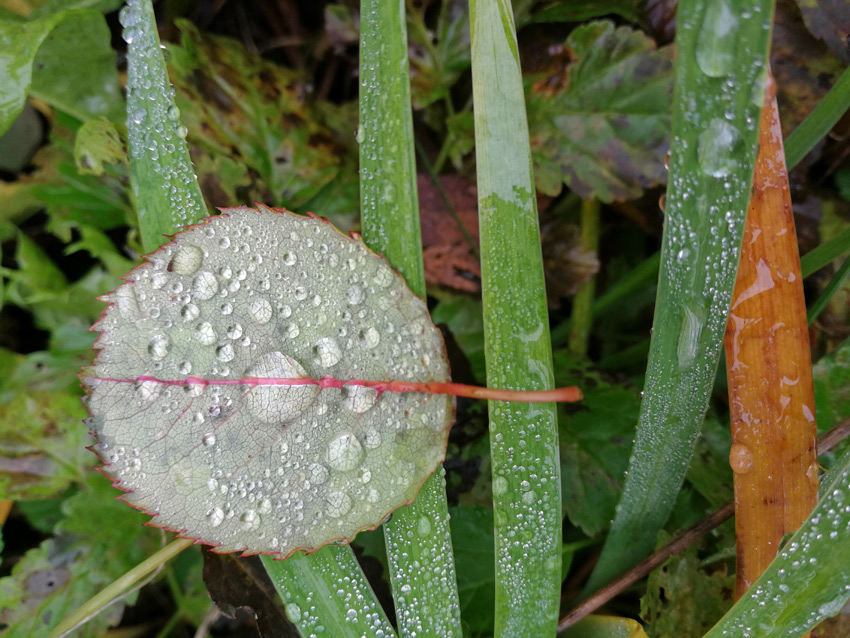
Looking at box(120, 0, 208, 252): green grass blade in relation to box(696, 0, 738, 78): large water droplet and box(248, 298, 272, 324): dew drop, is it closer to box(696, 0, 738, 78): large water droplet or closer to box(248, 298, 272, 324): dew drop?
box(248, 298, 272, 324): dew drop

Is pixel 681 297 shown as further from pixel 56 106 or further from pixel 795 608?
pixel 56 106

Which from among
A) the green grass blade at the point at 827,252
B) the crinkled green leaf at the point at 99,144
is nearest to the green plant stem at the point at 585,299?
the green grass blade at the point at 827,252

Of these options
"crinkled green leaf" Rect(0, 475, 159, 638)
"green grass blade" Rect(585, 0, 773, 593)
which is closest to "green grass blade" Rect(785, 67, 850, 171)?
"green grass blade" Rect(585, 0, 773, 593)

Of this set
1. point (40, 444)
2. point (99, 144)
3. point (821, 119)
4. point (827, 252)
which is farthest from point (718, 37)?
point (40, 444)

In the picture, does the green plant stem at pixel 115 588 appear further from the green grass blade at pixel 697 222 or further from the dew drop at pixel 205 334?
the green grass blade at pixel 697 222

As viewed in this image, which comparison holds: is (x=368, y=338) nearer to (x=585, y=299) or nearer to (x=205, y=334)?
(x=205, y=334)

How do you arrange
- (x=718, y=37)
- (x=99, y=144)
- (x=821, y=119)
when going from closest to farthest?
(x=718, y=37)
(x=821, y=119)
(x=99, y=144)
